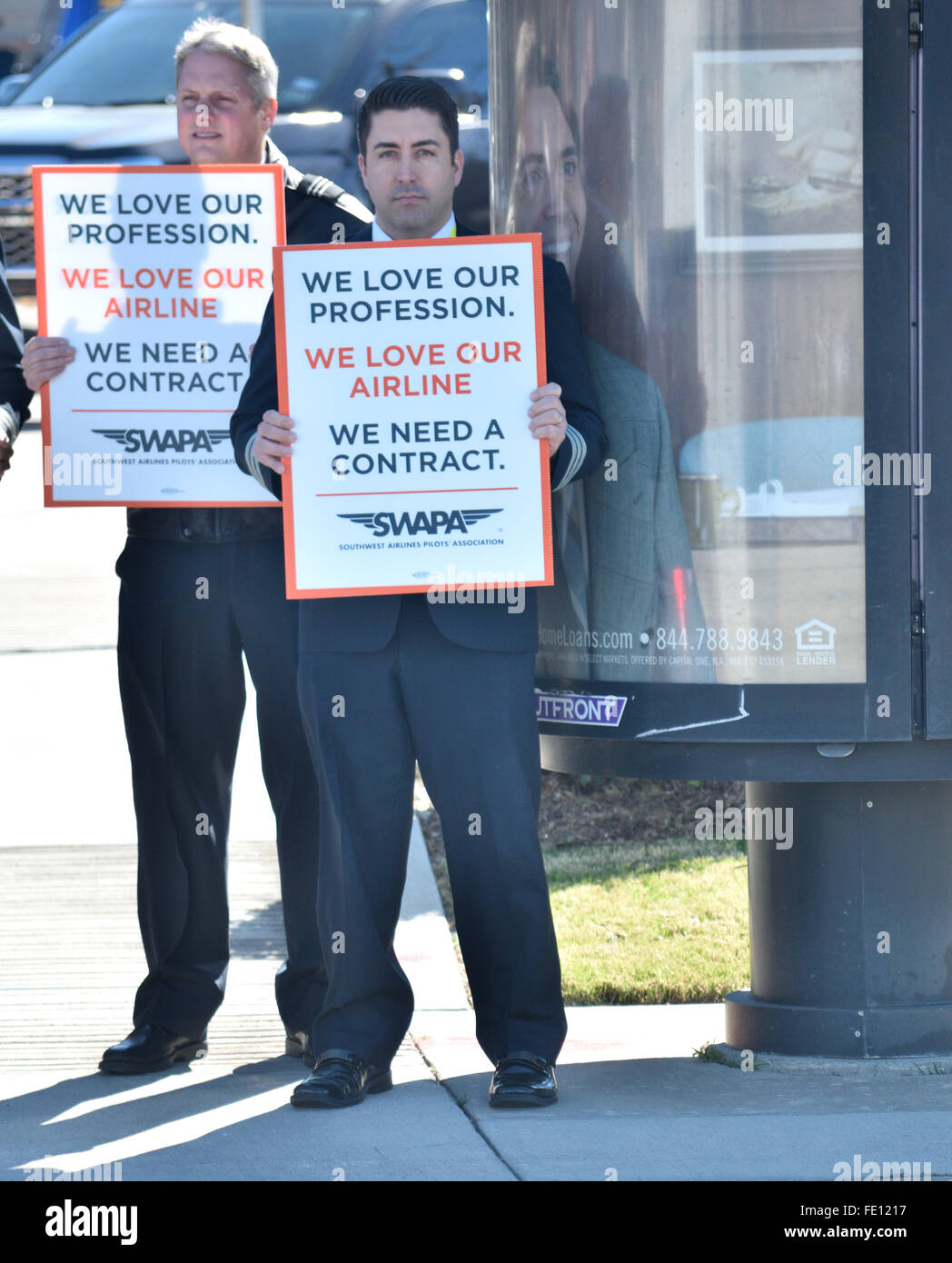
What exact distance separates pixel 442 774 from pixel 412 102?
144 centimetres

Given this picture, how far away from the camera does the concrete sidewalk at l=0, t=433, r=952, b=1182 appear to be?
4.06 meters

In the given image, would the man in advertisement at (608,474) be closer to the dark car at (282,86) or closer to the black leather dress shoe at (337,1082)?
the black leather dress shoe at (337,1082)

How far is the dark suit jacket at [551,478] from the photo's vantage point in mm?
4434

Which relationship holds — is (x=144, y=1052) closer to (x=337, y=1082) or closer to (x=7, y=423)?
(x=337, y=1082)

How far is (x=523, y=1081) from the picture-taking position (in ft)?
14.6

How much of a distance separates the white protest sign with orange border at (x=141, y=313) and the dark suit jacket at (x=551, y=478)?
0.38 m

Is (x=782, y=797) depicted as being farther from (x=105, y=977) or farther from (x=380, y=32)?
(x=380, y=32)

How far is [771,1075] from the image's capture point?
471cm

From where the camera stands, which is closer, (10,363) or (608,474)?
(608,474)

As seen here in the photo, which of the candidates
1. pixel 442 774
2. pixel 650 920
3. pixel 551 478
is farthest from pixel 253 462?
pixel 650 920
